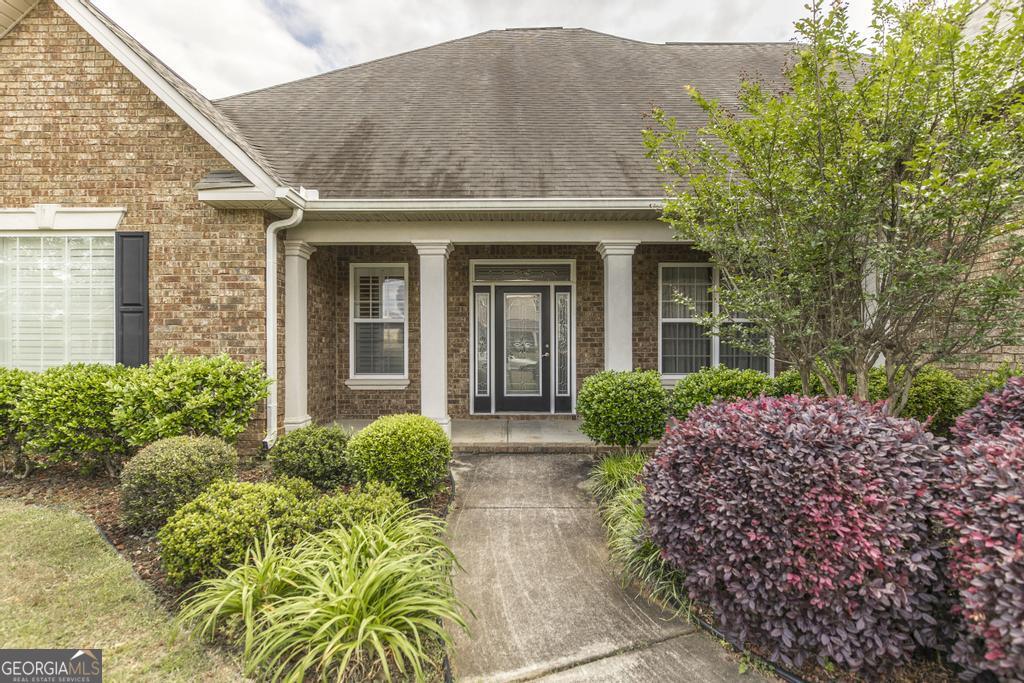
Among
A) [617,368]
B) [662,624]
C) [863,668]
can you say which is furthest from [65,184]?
[863,668]

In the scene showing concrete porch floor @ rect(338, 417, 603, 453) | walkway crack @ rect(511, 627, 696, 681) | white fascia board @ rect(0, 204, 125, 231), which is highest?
white fascia board @ rect(0, 204, 125, 231)

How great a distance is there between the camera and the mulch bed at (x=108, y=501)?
10.6 feet

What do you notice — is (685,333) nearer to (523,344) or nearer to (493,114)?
(523,344)

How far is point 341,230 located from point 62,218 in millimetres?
3069

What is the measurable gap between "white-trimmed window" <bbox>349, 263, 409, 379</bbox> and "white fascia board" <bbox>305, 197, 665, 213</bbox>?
210cm

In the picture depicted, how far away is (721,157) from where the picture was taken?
→ 451 centimetres

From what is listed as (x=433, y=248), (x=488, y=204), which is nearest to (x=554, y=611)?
(x=488, y=204)

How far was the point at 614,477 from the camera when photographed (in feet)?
15.3

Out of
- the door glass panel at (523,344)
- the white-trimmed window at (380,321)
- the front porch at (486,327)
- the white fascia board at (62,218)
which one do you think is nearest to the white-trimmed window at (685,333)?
the front porch at (486,327)

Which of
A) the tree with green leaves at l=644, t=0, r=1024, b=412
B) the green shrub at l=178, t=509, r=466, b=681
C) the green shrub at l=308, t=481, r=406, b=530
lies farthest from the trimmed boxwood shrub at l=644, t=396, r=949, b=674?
the green shrub at l=308, t=481, r=406, b=530

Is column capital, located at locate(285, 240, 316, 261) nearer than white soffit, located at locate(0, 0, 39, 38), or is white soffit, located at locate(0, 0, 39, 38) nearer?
white soffit, located at locate(0, 0, 39, 38)

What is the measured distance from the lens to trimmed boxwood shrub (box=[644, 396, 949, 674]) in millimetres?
2277

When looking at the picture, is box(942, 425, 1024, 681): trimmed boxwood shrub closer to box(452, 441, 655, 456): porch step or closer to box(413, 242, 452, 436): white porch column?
box(452, 441, 655, 456): porch step

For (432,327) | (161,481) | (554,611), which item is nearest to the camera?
(554,611)
